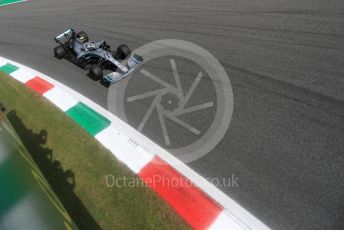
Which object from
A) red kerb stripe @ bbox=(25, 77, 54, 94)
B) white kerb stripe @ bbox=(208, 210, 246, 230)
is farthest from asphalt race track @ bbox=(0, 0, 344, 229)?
red kerb stripe @ bbox=(25, 77, 54, 94)

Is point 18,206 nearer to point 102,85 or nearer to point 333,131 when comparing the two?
point 333,131

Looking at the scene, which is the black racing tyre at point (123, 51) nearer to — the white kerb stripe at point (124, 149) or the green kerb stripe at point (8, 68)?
the white kerb stripe at point (124, 149)

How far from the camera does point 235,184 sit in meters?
4.60

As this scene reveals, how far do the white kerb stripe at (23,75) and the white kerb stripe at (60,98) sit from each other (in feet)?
4.88

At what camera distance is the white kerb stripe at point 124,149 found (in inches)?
211

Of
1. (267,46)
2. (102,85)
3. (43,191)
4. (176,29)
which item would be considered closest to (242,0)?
(176,29)

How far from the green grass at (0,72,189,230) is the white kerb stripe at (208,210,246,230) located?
39 centimetres

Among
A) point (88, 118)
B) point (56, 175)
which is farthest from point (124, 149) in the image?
point (88, 118)

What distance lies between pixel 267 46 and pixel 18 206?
6.20m

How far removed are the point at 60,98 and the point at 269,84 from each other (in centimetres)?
506

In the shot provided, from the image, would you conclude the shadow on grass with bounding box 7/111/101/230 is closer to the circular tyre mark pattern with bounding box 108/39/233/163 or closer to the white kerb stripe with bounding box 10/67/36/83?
the circular tyre mark pattern with bounding box 108/39/233/163

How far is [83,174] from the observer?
5.32 metres

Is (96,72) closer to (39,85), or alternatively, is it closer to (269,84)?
(39,85)

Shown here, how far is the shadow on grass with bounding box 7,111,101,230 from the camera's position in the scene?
15.2ft
